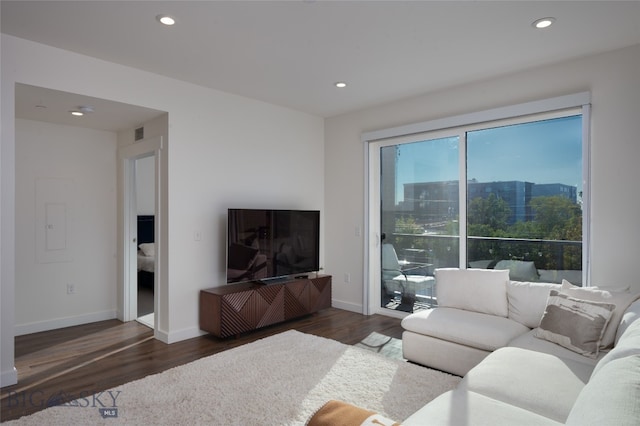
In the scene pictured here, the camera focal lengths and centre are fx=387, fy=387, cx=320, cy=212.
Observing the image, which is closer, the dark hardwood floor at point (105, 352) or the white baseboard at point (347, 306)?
the dark hardwood floor at point (105, 352)

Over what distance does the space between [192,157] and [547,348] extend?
3.52 meters

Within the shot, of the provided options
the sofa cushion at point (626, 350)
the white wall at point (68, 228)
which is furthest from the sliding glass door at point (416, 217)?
the white wall at point (68, 228)

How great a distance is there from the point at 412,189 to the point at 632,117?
85.0 inches

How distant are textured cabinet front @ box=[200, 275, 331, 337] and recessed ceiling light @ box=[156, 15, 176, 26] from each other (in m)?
2.43

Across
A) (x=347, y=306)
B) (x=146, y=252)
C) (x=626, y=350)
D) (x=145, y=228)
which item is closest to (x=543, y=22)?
(x=626, y=350)

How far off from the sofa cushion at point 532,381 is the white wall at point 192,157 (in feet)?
9.62

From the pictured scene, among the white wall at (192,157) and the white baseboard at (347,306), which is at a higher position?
the white wall at (192,157)

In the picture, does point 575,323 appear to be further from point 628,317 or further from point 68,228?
point 68,228

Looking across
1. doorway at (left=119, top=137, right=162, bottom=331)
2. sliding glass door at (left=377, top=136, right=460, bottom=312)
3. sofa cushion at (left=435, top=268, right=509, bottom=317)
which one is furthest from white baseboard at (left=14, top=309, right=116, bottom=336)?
sofa cushion at (left=435, top=268, right=509, bottom=317)

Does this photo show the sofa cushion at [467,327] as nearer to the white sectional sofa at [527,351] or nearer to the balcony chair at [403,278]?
the white sectional sofa at [527,351]

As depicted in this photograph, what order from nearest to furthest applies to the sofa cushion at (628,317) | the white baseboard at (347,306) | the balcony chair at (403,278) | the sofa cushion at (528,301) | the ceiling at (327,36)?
1. the sofa cushion at (628,317)
2. the ceiling at (327,36)
3. the sofa cushion at (528,301)
4. the balcony chair at (403,278)
5. the white baseboard at (347,306)

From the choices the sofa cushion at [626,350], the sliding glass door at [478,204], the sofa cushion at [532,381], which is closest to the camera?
the sofa cushion at [626,350]

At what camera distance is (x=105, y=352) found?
3602 mm

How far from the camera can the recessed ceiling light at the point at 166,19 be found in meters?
2.65
